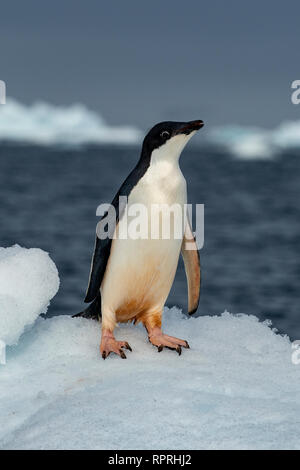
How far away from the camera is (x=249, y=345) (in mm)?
4016

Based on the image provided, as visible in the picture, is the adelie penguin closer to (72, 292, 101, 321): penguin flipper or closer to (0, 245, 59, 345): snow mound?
(72, 292, 101, 321): penguin flipper

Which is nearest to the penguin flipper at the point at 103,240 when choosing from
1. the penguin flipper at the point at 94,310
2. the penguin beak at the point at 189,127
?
the penguin flipper at the point at 94,310

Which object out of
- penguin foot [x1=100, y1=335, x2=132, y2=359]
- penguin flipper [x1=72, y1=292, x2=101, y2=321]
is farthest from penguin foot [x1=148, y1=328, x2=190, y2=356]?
penguin flipper [x1=72, y1=292, x2=101, y2=321]

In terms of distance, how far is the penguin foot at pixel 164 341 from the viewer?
12.1ft

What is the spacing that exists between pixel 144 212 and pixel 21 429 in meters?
1.26

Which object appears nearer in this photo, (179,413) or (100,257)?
(179,413)

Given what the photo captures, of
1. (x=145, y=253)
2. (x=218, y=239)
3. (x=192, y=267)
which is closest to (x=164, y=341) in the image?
(x=145, y=253)

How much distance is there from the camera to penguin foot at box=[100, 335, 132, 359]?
3543 mm

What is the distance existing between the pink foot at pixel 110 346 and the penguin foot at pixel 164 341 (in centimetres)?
18

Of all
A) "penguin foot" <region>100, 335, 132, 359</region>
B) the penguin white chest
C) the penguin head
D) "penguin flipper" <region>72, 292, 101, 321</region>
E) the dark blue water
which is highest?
the dark blue water

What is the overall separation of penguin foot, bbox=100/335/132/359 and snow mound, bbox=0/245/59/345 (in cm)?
39

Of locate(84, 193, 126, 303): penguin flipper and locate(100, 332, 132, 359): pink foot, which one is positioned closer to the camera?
locate(100, 332, 132, 359): pink foot
